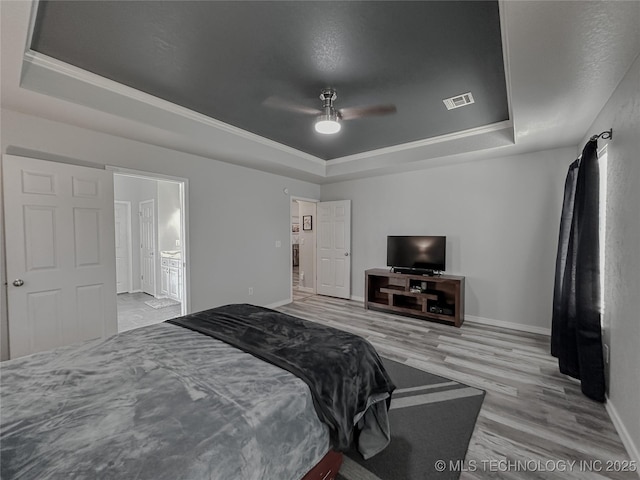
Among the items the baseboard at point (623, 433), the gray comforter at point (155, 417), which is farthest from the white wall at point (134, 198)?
the baseboard at point (623, 433)

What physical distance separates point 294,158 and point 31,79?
2882mm

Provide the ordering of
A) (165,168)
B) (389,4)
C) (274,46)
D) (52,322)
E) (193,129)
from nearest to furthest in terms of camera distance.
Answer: (389,4)
(274,46)
(52,322)
(193,129)
(165,168)

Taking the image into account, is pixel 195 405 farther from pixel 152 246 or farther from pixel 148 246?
pixel 148 246

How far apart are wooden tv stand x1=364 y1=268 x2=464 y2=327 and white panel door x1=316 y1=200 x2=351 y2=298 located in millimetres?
738

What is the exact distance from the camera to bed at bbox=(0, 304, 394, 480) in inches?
35.4

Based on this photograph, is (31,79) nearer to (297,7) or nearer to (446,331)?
(297,7)

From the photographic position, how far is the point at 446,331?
3.75 m

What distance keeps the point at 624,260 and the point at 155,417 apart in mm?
2897

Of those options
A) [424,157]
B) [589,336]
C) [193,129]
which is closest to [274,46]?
[193,129]

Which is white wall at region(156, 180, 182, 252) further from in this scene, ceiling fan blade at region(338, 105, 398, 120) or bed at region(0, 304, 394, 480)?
bed at region(0, 304, 394, 480)

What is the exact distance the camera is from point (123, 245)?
6.16 m

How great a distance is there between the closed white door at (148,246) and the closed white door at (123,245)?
0.91 feet

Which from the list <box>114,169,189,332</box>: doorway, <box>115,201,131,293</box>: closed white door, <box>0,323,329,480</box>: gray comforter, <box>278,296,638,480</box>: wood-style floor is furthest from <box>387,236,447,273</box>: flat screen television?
<box>115,201,131,293</box>: closed white door

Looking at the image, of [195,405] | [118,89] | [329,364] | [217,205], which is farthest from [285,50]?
[217,205]
